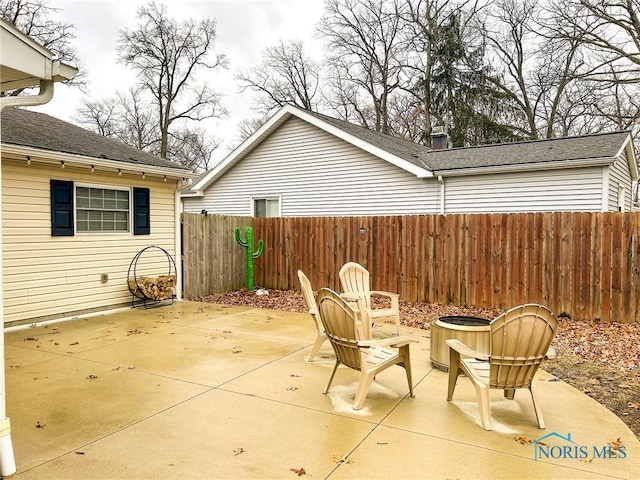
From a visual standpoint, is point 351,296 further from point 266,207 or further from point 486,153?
point 266,207

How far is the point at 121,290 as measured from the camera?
26.9ft

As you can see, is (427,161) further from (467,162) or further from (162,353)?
(162,353)

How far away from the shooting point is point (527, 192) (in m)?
9.85

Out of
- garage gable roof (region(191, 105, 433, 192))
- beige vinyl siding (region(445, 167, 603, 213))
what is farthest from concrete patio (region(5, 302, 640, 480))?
garage gable roof (region(191, 105, 433, 192))

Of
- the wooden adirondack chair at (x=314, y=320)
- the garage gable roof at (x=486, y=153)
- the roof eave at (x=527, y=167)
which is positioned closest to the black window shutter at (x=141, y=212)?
the wooden adirondack chair at (x=314, y=320)

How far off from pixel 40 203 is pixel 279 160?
735cm

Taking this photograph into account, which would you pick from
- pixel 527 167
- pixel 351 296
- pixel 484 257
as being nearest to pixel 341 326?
pixel 351 296

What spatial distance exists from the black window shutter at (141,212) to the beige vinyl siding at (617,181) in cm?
952

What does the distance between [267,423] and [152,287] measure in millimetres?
5579

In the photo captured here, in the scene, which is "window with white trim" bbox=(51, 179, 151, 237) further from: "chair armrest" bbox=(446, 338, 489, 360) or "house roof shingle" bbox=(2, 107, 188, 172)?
"chair armrest" bbox=(446, 338, 489, 360)

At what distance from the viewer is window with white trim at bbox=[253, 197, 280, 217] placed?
13.4 meters

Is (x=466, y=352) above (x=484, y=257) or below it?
below

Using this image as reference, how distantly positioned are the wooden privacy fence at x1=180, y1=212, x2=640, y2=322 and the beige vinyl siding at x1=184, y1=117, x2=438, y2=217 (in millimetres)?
2181

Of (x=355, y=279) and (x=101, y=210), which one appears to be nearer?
(x=355, y=279)
